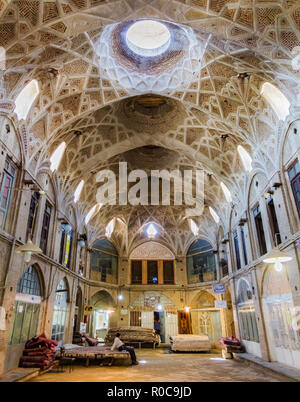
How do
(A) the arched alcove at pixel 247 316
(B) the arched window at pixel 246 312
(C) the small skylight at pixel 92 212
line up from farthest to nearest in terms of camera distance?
1. (C) the small skylight at pixel 92 212
2. (B) the arched window at pixel 246 312
3. (A) the arched alcove at pixel 247 316

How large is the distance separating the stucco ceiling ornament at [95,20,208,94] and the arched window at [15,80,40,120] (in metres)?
2.74

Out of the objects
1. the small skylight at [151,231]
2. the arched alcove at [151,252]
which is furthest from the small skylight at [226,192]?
the arched alcove at [151,252]

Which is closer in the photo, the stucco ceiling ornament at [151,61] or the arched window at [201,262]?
the stucco ceiling ornament at [151,61]

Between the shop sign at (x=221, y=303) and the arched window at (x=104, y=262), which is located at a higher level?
the arched window at (x=104, y=262)

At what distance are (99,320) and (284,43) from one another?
76.8 feet

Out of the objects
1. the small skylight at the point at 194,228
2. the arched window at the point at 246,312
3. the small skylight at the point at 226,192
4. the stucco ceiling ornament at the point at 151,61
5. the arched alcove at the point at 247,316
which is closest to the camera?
the stucco ceiling ornament at the point at 151,61

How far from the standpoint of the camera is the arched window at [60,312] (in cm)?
1439

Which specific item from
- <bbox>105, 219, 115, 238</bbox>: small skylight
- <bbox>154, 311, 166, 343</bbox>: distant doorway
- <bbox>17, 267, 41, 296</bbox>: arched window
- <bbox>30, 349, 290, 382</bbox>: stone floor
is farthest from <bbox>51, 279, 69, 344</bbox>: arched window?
<bbox>154, 311, 166, 343</bbox>: distant doorway

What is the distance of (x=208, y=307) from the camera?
2331 centimetres

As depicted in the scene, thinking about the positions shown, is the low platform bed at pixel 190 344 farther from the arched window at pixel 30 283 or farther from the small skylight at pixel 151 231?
the small skylight at pixel 151 231

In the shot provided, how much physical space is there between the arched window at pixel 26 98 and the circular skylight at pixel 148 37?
4341mm

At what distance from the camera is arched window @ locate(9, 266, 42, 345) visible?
1009 centimetres

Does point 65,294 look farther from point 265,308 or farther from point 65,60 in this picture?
point 65,60

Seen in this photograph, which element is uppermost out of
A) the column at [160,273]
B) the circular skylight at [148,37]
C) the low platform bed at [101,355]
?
the circular skylight at [148,37]
